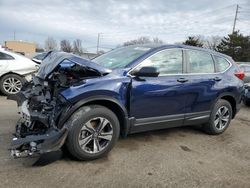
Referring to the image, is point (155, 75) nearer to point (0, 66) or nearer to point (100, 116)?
point (100, 116)

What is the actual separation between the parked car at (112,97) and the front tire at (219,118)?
0.21 feet

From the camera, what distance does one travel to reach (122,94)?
4293mm

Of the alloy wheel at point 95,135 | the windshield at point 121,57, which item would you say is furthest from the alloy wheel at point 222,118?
the alloy wheel at point 95,135

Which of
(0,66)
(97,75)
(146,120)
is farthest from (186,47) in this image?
(0,66)

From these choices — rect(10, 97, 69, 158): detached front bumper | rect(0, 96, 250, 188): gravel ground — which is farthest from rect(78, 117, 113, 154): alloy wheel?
rect(10, 97, 69, 158): detached front bumper

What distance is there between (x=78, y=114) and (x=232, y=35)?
4210cm

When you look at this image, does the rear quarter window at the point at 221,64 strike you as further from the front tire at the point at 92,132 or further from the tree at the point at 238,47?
the tree at the point at 238,47

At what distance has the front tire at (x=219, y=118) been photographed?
5742 millimetres

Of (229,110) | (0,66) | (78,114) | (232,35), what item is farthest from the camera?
(232,35)

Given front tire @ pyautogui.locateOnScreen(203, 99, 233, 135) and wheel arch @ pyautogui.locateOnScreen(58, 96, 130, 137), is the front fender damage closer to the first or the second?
wheel arch @ pyautogui.locateOnScreen(58, 96, 130, 137)

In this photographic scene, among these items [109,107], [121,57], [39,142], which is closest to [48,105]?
[39,142]

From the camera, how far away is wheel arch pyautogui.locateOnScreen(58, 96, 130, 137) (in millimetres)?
3850

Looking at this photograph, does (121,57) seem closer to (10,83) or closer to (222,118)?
(222,118)

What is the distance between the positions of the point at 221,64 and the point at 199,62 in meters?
→ 0.69
